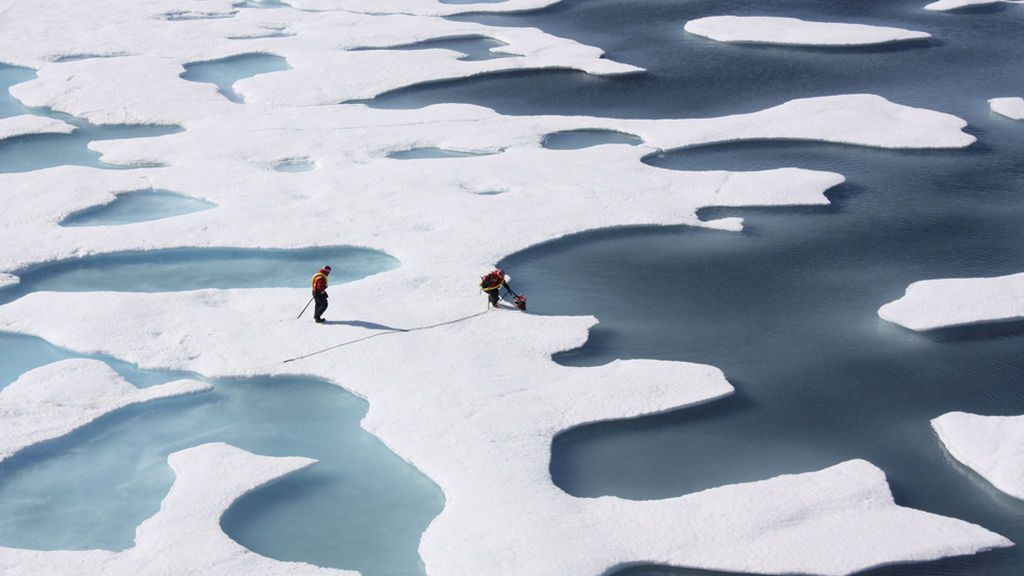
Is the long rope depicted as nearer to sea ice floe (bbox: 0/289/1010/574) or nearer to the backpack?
sea ice floe (bbox: 0/289/1010/574)

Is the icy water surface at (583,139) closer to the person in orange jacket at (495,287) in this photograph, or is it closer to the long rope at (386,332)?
the person in orange jacket at (495,287)

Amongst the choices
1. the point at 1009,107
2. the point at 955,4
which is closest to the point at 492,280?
the point at 1009,107

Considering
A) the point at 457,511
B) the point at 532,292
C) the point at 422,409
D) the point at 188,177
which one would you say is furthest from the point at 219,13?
the point at 457,511

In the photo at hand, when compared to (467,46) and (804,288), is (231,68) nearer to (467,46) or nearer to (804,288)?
(467,46)

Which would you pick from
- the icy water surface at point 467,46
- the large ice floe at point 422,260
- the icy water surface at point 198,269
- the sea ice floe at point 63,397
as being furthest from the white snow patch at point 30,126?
the sea ice floe at point 63,397

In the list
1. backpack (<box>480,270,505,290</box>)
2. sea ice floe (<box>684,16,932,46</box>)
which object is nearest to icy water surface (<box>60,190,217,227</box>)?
backpack (<box>480,270,505,290</box>)
